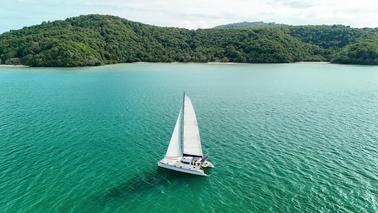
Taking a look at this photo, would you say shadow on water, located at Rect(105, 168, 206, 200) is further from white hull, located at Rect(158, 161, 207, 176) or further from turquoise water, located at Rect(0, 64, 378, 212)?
white hull, located at Rect(158, 161, 207, 176)

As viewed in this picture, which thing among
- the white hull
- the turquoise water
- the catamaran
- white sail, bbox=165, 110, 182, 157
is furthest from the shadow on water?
white sail, bbox=165, 110, 182, 157

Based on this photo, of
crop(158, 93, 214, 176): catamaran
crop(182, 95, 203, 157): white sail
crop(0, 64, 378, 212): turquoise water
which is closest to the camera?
crop(0, 64, 378, 212): turquoise water

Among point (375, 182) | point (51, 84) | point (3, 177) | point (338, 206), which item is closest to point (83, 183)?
point (3, 177)

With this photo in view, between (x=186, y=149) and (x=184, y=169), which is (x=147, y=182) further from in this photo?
(x=186, y=149)

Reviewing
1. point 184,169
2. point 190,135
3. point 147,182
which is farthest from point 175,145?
point 147,182

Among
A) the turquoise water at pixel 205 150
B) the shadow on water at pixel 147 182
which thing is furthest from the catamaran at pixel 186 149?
the turquoise water at pixel 205 150

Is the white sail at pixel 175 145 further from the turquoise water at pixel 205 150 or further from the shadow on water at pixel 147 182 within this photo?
the turquoise water at pixel 205 150

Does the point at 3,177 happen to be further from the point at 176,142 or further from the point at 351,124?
the point at 351,124
